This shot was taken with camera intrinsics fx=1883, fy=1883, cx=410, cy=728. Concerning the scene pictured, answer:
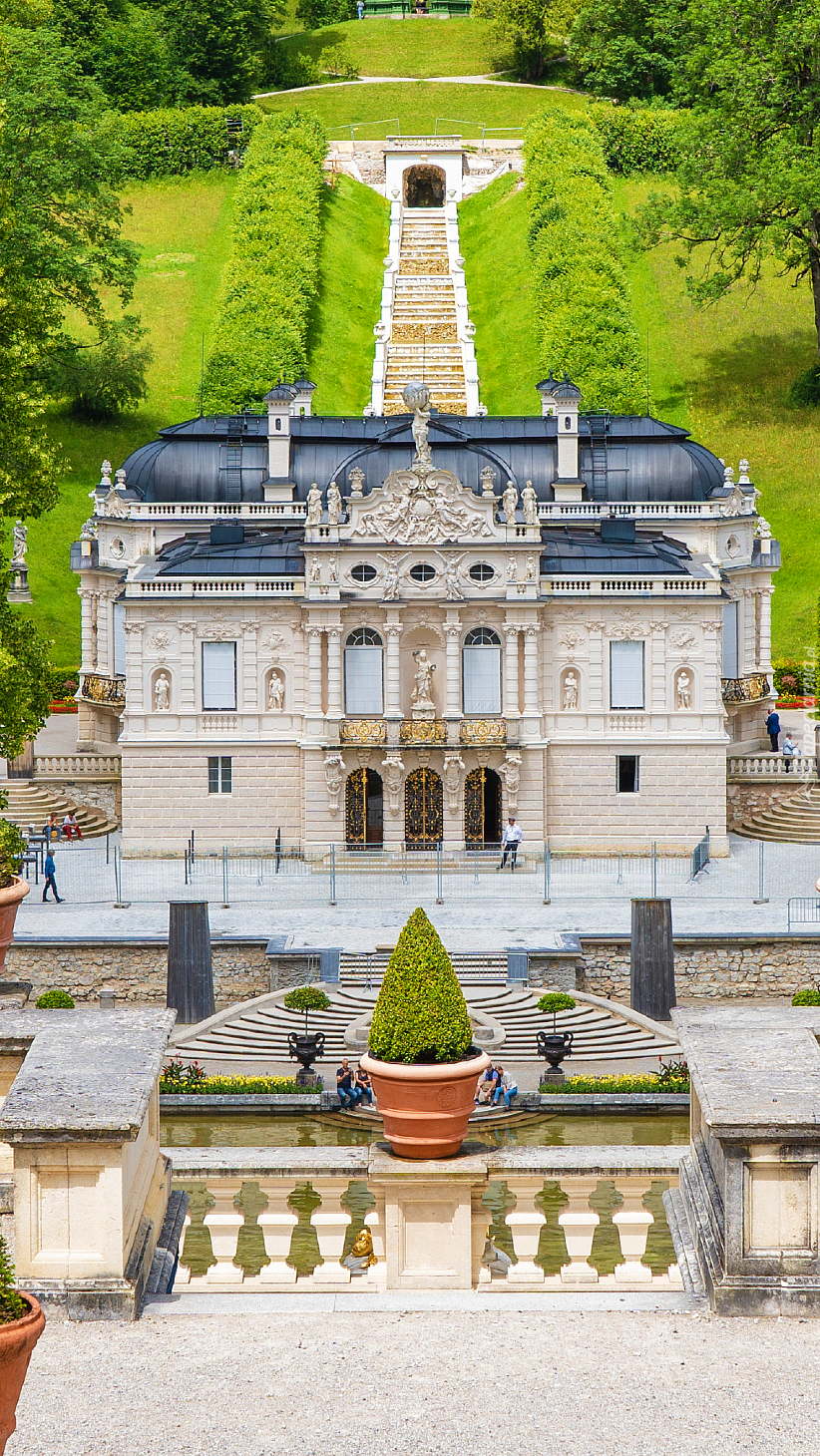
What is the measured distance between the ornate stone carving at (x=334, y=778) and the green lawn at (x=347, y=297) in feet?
141

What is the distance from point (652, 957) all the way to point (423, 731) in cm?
1481

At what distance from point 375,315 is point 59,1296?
98125 millimetres

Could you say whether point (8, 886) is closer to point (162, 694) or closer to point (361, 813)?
point (361, 813)

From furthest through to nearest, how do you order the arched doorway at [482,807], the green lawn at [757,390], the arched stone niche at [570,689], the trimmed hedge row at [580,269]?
the trimmed hedge row at [580,269], the green lawn at [757,390], the arched doorway at [482,807], the arched stone niche at [570,689]

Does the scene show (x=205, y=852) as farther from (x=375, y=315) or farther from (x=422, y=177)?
(x=422, y=177)

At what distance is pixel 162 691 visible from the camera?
55.7m

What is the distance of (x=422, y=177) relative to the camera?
420 feet

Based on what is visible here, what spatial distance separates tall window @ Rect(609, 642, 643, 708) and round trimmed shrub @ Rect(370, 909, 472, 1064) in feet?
117

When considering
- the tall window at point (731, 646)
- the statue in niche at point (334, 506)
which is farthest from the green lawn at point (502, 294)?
the statue in niche at point (334, 506)

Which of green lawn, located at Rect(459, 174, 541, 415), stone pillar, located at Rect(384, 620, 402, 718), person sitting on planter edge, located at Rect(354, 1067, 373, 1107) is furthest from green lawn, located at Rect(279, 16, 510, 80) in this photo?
person sitting on planter edge, located at Rect(354, 1067, 373, 1107)

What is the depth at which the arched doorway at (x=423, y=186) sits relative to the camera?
127 meters

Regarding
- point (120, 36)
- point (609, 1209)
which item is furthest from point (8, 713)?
point (120, 36)

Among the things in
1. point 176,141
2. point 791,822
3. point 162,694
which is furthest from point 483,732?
point 176,141

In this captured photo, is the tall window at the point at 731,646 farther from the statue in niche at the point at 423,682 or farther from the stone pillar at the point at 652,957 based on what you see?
the stone pillar at the point at 652,957
